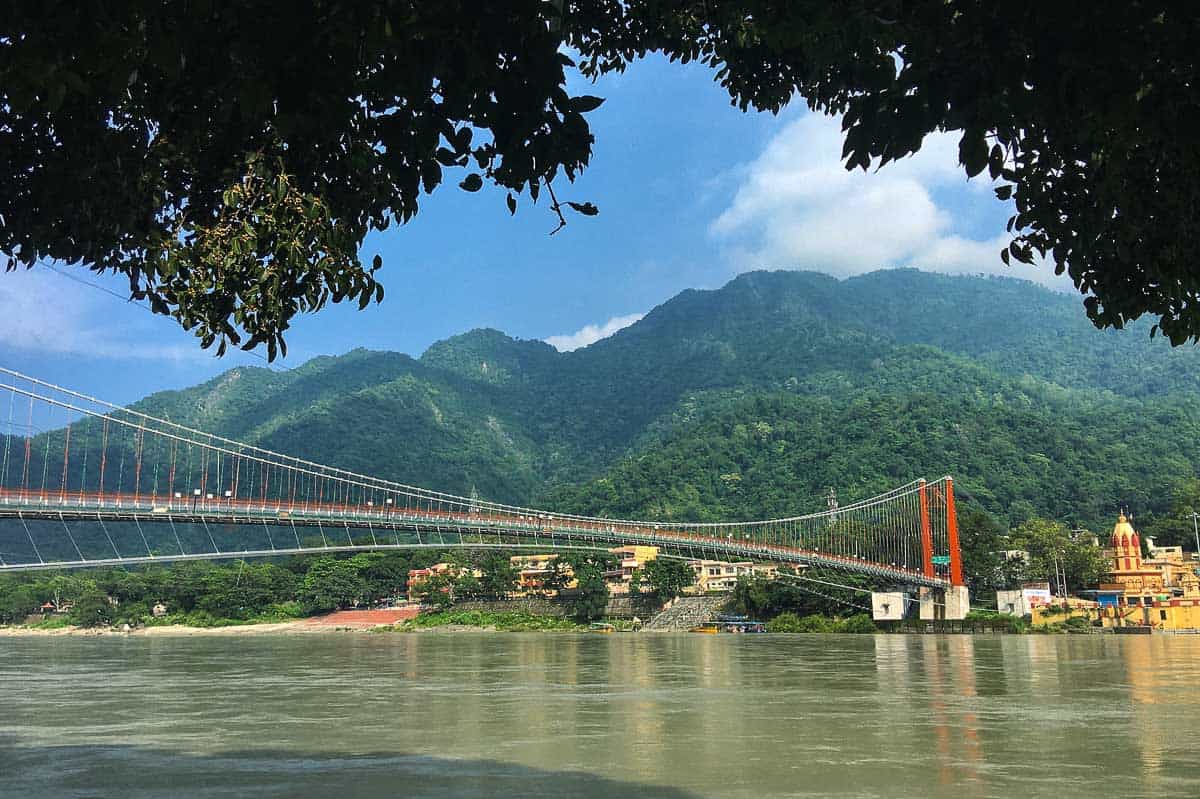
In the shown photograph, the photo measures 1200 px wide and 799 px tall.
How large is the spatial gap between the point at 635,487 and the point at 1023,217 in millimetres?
93758

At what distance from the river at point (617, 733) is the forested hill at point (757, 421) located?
68.0 m

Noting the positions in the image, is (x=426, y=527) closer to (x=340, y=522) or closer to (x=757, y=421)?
(x=340, y=522)

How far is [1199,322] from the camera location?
146 inches

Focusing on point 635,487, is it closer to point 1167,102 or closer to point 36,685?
point 36,685

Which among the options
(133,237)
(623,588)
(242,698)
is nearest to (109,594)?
(623,588)

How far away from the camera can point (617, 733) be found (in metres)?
10.5

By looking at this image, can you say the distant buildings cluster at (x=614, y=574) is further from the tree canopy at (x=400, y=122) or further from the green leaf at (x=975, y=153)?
the green leaf at (x=975, y=153)

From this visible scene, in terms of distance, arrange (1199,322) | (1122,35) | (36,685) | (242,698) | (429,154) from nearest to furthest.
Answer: (1122,35) → (429,154) → (1199,322) → (242,698) → (36,685)

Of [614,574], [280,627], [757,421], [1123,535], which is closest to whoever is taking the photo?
[1123,535]

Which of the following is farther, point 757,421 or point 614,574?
point 757,421

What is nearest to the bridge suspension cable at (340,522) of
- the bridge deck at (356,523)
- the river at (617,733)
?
the bridge deck at (356,523)

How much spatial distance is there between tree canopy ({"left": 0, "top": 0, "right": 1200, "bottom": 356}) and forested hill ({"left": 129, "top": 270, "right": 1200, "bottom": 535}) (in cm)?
8250

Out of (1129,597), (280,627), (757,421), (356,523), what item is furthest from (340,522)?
(757,421)

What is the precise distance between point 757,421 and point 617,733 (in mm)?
100253
